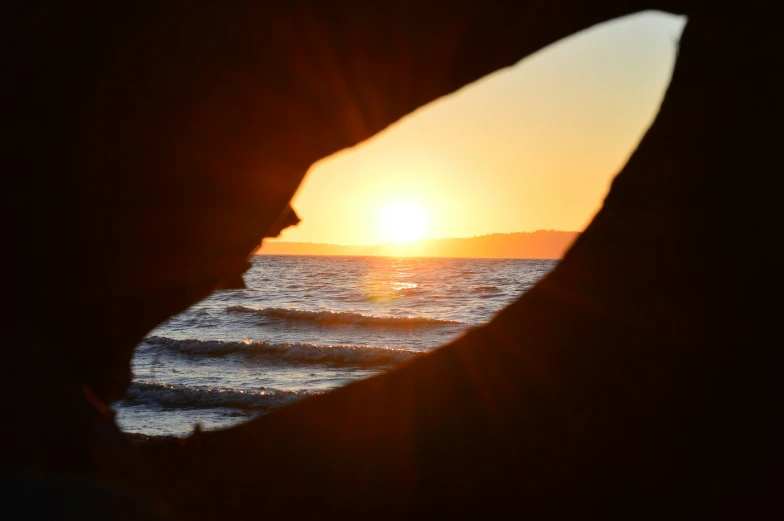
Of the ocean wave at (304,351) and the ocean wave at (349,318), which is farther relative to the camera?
the ocean wave at (349,318)

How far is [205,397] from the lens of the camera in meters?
15.2

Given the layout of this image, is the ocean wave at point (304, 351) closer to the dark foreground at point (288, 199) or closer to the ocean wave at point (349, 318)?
the ocean wave at point (349, 318)

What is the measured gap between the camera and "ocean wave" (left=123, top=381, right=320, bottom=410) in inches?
574

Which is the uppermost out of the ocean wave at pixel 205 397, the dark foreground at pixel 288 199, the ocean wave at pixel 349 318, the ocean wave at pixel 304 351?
the dark foreground at pixel 288 199

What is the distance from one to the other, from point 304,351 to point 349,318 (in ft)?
21.4

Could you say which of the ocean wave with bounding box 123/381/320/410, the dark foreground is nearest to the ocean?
the ocean wave with bounding box 123/381/320/410

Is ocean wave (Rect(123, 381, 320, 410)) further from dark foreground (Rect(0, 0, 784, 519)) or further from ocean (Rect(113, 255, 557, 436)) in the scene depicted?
dark foreground (Rect(0, 0, 784, 519))

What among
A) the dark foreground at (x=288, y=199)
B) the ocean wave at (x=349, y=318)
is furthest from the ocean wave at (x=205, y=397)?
the ocean wave at (x=349, y=318)

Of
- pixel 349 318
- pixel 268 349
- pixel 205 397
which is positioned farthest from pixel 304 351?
pixel 349 318

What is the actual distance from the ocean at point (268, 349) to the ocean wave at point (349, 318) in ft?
0.14

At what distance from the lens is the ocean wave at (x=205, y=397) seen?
47.8 ft

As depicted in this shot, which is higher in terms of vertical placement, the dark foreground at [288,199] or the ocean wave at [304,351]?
the dark foreground at [288,199]

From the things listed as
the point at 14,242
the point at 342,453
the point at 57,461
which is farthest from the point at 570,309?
the point at 14,242

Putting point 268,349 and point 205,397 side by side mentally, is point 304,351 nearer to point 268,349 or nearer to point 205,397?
point 268,349
